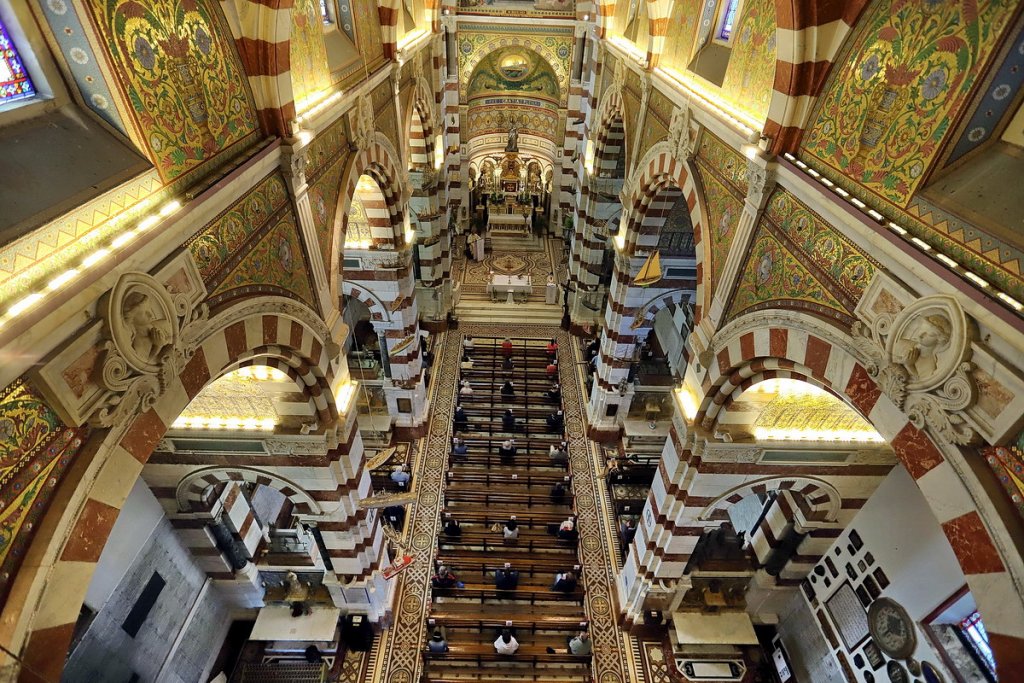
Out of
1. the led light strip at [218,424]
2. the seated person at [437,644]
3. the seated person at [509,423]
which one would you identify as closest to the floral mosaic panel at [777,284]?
the led light strip at [218,424]

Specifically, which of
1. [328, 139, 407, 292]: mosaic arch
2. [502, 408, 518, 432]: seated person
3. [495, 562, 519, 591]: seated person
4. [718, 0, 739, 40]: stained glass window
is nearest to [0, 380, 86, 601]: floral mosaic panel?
[328, 139, 407, 292]: mosaic arch

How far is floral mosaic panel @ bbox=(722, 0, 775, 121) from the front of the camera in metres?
5.02

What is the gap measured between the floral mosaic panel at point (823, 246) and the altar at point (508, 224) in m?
15.2

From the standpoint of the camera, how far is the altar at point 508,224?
1938 centimetres

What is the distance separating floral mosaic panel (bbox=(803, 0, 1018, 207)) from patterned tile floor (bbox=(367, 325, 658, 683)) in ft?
22.7

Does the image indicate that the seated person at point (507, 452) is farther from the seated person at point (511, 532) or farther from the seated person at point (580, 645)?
the seated person at point (580, 645)

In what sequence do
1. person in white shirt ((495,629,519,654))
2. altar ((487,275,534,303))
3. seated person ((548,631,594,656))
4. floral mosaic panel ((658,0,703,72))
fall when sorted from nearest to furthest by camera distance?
floral mosaic panel ((658,0,703,72))
person in white shirt ((495,629,519,654))
seated person ((548,631,594,656))
altar ((487,275,534,303))

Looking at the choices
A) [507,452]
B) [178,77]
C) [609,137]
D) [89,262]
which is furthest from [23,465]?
[609,137]

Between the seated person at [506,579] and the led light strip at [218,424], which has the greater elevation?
the seated person at [506,579]

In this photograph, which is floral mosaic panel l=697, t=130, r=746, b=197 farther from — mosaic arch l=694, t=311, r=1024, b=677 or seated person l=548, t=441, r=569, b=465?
seated person l=548, t=441, r=569, b=465

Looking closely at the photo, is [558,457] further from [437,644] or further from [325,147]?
[325,147]

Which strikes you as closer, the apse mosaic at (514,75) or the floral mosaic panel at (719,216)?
the floral mosaic panel at (719,216)

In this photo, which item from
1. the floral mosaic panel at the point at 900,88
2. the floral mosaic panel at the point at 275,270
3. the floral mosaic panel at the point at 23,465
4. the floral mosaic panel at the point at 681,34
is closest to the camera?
the floral mosaic panel at the point at 23,465

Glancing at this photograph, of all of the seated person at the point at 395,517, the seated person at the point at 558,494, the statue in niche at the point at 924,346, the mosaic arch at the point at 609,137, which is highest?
the mosaic arch at the point at 609,137
